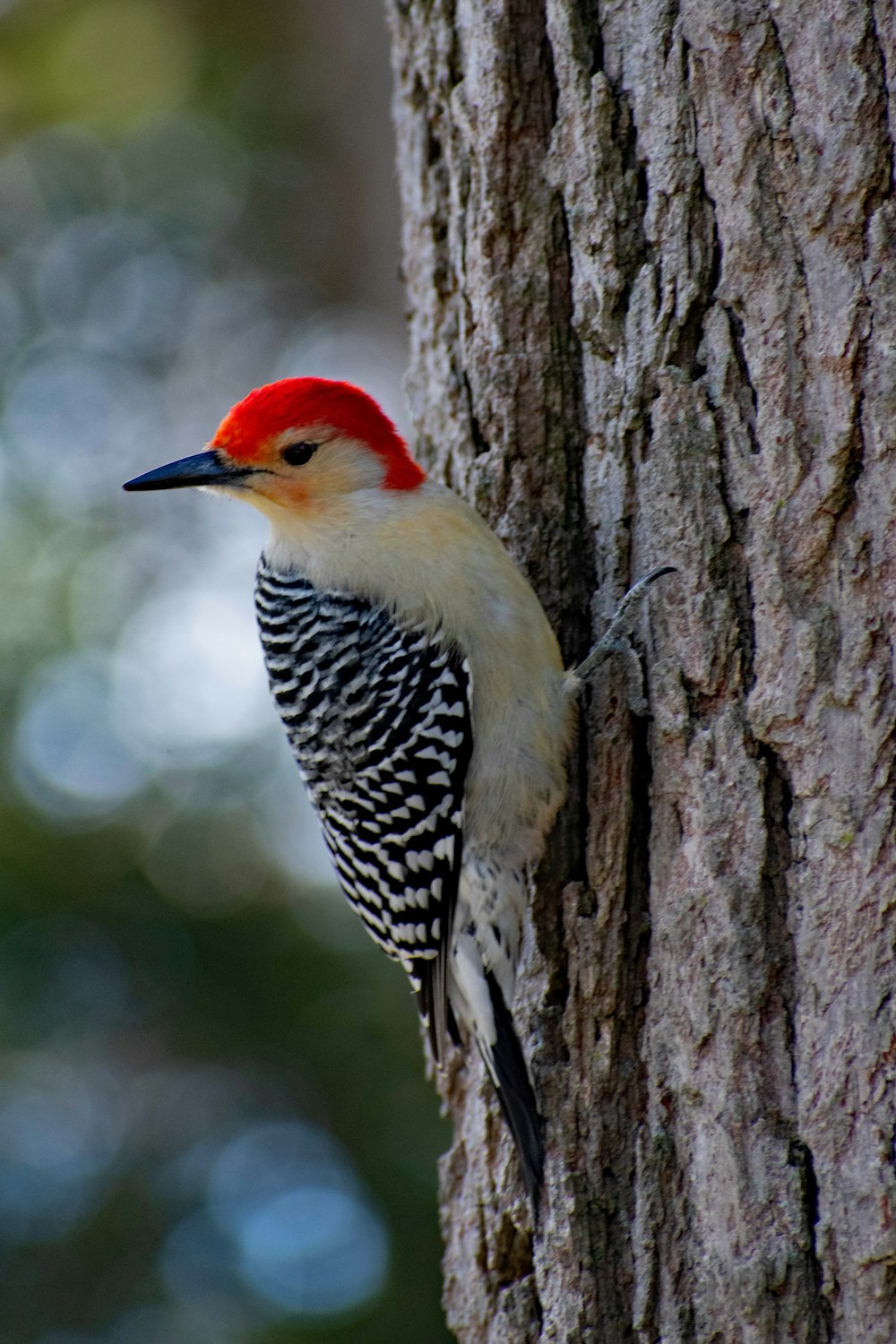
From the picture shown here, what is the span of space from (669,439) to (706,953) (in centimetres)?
94

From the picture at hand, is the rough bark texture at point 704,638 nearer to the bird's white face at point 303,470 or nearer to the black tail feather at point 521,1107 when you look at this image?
the black tail feather at point 521,1107

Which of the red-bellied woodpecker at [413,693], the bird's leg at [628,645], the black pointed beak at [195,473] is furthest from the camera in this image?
the black pointed beak at [195,473]

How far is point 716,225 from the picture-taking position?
2.34 m

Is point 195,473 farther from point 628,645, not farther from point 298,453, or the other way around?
point 628,645

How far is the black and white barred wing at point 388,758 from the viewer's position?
280 cm

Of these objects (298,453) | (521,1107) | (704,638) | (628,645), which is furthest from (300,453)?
(521,1107)

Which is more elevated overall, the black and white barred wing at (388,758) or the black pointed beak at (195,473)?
the black pointed beak at (195,473)

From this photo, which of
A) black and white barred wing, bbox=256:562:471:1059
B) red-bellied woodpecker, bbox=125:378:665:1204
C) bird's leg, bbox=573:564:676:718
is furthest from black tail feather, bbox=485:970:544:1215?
bird's leg, bbox=573:564:676:718

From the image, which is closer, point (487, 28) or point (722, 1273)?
point (722, 1273)

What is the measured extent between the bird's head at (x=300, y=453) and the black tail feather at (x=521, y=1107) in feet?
4.20

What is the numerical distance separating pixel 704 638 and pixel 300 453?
116cm

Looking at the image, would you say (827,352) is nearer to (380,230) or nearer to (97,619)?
(97,619)

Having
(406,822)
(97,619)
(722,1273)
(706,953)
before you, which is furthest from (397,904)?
(97,619)

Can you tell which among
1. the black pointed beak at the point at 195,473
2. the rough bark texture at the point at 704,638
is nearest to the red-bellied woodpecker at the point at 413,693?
the black pointed beak at the point at 195,473
